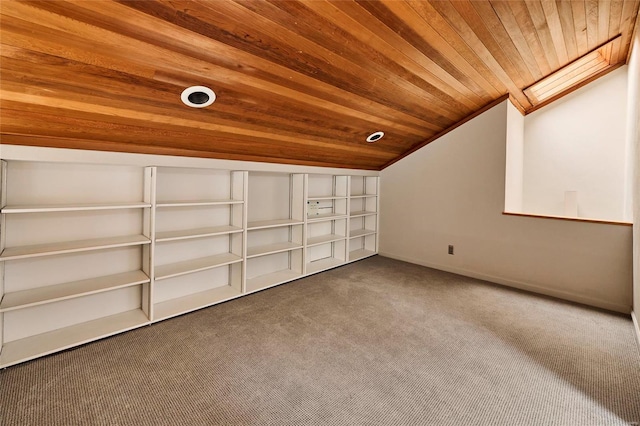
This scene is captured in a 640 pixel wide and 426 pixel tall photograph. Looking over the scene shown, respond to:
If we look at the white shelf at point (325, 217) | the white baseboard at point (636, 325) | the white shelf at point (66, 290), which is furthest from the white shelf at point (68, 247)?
the white baseboard at point (636, 325)

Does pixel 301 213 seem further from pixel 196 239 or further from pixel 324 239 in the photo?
pixel 196 239

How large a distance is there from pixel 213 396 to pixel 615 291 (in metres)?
3.82

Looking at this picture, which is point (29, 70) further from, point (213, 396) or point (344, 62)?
point (213, 396)

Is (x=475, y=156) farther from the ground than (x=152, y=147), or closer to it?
farther from the ground

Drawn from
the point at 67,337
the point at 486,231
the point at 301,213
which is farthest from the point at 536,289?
the point at 67,337

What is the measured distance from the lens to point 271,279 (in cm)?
359

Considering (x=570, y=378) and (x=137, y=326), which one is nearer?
(x=570, y=378)

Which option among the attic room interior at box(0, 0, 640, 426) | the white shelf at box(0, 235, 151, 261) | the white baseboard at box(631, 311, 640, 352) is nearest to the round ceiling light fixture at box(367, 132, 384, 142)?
the attic room interior at box(0, 0, 640, 426)

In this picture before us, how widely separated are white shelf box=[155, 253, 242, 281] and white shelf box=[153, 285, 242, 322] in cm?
33

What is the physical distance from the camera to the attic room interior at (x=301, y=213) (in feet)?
5.32

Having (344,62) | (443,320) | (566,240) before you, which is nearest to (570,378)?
(443,320)

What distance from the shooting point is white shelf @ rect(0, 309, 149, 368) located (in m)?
1.99

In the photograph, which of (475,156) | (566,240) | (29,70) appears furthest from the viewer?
(475,156)

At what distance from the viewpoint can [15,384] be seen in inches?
69.0
